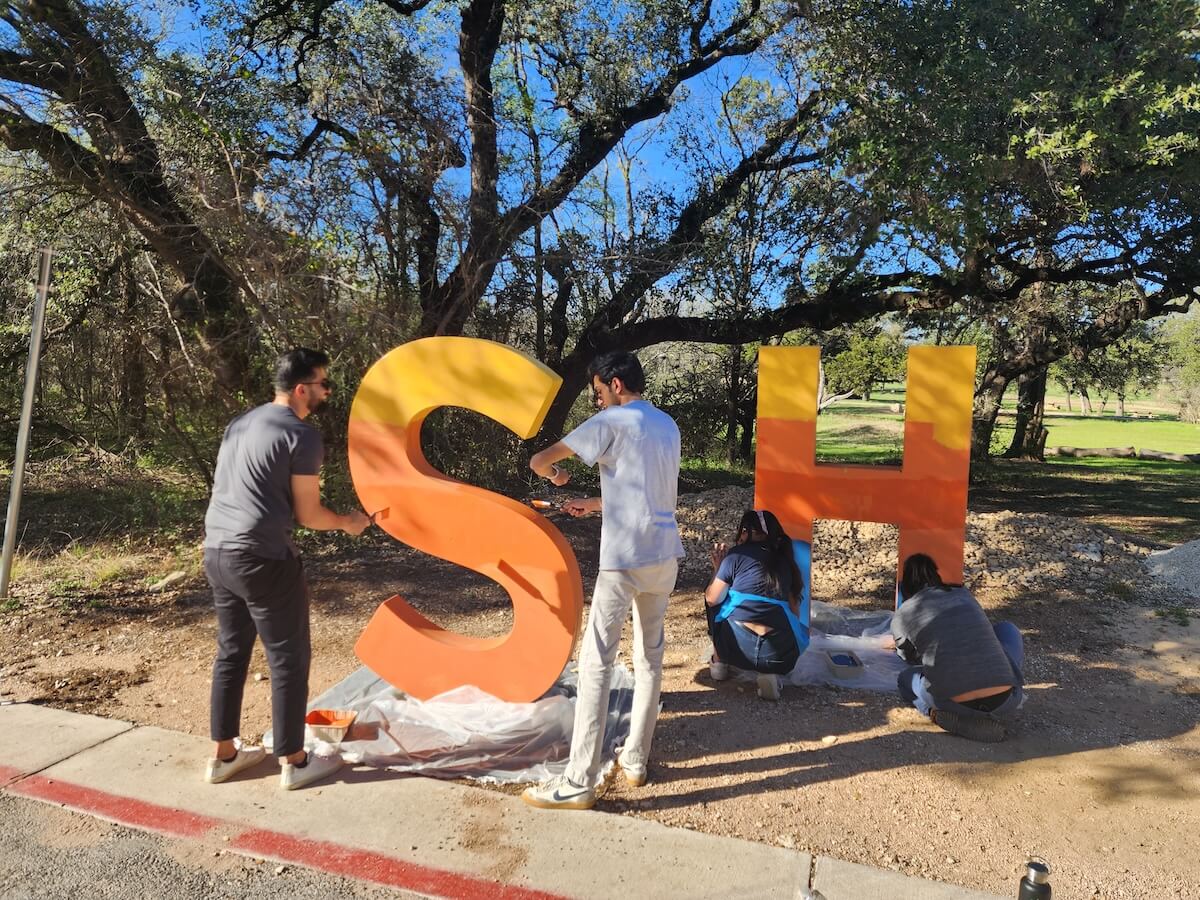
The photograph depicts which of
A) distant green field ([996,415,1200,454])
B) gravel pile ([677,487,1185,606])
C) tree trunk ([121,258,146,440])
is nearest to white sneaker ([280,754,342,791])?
gravel pile ([677,487,1185,606])

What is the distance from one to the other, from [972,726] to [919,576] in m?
0.83

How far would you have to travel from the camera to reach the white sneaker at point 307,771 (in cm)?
326

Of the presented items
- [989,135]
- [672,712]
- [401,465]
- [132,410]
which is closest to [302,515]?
[401,465]

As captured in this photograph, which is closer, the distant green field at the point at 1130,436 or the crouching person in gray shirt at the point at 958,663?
the crouching person in gray shirt at the point at 958,663

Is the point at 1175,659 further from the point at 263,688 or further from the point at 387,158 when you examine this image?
the point at 387,158

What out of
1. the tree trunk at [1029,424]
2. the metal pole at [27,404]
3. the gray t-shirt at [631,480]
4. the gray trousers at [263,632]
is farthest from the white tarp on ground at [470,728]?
the tree trunk at [1029,424]

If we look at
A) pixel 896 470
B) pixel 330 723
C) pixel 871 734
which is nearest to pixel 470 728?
pixel 330 723

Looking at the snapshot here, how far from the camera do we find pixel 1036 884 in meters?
2.26

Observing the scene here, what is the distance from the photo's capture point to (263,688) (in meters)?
4.37

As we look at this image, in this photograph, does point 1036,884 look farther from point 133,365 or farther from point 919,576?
point 133,365

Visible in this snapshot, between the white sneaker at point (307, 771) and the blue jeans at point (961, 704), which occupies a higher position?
the blue jeans at point (961, 704)

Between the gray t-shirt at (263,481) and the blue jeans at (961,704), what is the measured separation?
3190 mm

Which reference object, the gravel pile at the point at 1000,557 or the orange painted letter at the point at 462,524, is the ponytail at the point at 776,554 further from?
the gravel pile at the point at 1000,557

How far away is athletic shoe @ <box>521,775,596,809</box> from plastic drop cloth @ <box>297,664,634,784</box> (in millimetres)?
230
